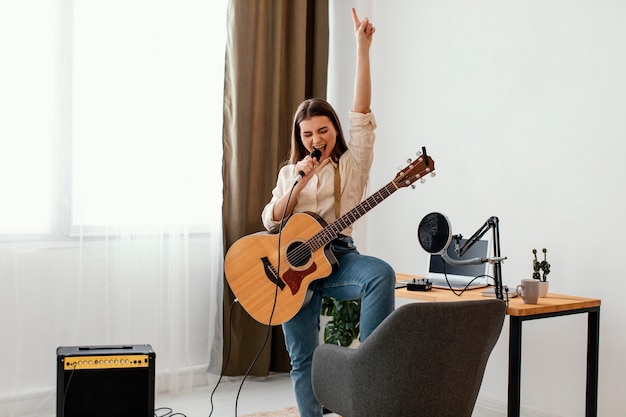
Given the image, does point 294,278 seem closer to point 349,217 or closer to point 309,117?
point 349,217

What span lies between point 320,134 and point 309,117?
70 millimetres

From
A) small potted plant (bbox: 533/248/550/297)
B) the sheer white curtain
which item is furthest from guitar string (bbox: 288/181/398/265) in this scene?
the sheer white curtain

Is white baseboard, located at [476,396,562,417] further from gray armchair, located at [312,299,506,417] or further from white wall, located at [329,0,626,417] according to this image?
gray armchair, located at [312,299,506,417]

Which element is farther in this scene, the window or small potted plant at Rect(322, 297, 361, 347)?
small potted plant at Rect(322, 297, 361, 347)

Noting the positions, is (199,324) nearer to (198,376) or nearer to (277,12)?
(198,376)

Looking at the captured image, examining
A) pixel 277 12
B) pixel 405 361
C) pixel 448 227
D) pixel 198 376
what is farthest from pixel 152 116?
pixel 405 361

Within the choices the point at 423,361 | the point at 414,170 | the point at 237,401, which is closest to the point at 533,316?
the point at 414,170

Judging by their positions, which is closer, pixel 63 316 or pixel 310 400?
pixel 310 400

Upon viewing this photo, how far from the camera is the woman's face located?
2.54 meters

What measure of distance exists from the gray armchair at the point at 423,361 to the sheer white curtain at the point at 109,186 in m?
1.75

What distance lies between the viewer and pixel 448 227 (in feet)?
9.04

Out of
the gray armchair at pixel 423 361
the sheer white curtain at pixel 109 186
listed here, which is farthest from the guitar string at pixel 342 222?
the sheer white curtain at pixel 109 186

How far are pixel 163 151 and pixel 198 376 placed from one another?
1180 millimetres

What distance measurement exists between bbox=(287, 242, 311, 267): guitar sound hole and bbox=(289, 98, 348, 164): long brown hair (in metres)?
0.33
